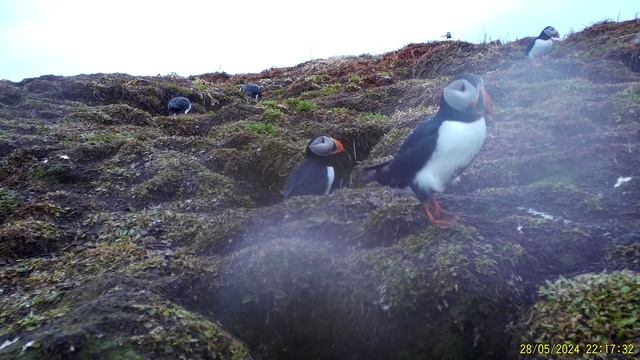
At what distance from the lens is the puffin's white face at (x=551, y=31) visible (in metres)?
13.1

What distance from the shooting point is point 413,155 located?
14.2 feet

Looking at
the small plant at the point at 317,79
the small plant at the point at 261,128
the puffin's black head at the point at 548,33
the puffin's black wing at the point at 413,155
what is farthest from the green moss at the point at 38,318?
the puffin's black head at the point at 548,33

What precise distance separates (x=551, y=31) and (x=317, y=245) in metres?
11.1

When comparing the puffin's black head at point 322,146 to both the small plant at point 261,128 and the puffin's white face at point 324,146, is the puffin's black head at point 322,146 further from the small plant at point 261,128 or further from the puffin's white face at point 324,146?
the small plant at point 261,128

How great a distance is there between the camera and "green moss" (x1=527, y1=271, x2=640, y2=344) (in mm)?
3059

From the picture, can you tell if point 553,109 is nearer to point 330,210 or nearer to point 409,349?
point 330,210

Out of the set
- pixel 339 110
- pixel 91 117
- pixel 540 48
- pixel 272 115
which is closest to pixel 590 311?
pixel 272 115

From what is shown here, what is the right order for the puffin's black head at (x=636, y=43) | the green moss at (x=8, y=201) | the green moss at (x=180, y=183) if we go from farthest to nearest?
the puffin's black head at (x=636, y=43)
the green moss at (x=180, y=183)
the green moss at (x=8, y=201)

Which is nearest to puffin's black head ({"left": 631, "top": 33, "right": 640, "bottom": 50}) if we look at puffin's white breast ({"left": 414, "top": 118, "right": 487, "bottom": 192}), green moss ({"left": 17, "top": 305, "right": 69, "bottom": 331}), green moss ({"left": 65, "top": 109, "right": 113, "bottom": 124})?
puffin's white breast ({"left": 414, "top": 118, "right": 487, "bottom": 192})

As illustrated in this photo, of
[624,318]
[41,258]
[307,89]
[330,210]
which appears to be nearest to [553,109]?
[330,210]

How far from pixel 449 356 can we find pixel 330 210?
1665 millimetres

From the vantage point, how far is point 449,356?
354cm

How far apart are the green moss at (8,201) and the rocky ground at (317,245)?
3 cm

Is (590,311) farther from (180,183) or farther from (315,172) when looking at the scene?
(180,183)
